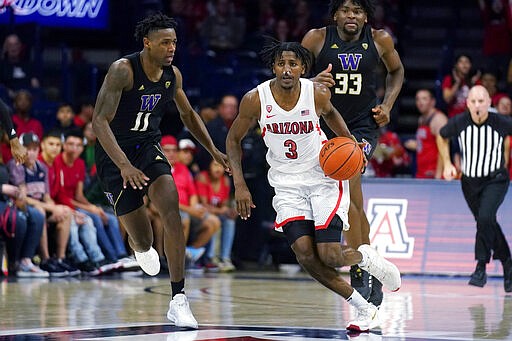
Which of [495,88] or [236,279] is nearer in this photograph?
[236,279]

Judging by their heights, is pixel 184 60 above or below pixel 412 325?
above

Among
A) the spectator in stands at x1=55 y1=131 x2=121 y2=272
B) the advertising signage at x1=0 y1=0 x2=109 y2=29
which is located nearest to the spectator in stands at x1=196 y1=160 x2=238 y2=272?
the spectator in stands at x1=55 y1=131 x2=121 y2=272

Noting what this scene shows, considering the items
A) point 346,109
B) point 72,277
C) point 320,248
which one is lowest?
point 72,277

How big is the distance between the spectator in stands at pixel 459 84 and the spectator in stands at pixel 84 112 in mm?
4873

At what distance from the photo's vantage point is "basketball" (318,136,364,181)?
7191 mm

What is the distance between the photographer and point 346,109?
332 inches

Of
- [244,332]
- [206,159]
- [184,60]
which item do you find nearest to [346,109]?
[244,332]

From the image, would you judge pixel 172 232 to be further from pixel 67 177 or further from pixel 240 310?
pixel 67 177

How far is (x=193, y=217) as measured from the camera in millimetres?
14648

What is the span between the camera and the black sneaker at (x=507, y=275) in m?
11.0

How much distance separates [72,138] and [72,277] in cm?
172

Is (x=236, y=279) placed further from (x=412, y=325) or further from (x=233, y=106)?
(x=412, y=325)

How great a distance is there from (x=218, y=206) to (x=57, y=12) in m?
4.30

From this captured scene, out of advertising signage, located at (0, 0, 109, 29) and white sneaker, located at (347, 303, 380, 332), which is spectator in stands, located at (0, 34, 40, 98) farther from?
white sneaker, located at (347, 303, 380, 332)
